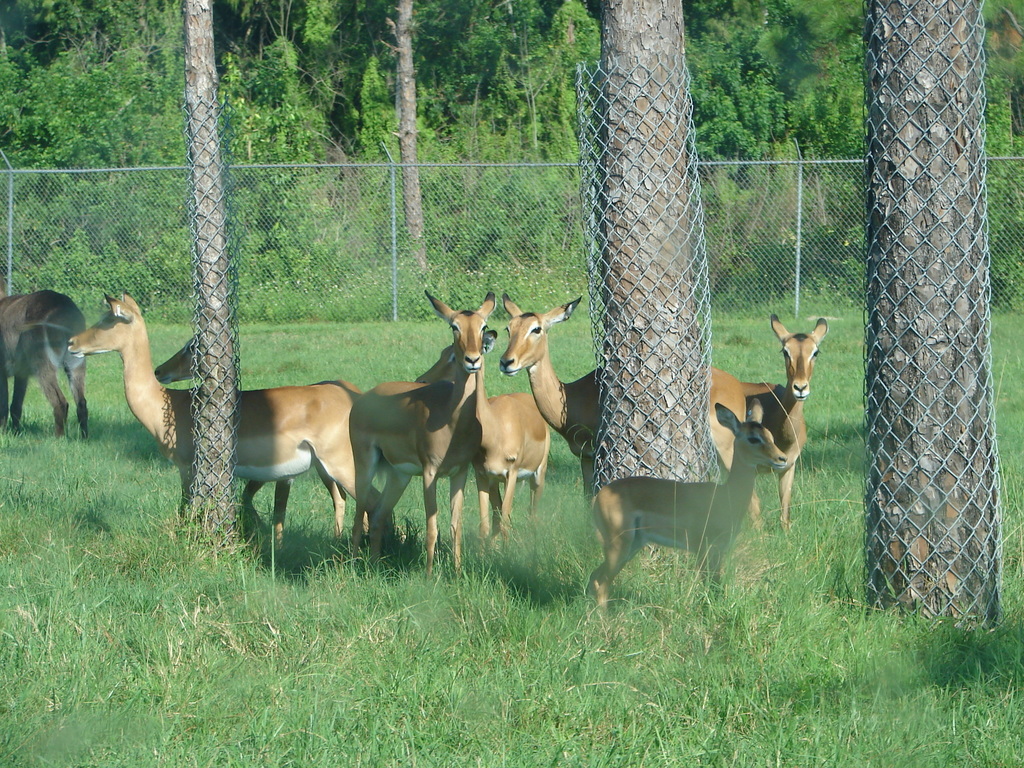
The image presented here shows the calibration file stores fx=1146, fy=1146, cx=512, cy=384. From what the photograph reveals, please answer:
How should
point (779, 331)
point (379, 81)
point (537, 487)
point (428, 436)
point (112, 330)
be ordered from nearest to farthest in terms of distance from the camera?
1. point (428, 436)
2. point (537, 487)
3. point (112, 330)
4. point (779, 331)
5. point (379, 81)

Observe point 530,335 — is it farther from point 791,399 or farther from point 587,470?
point 791,399

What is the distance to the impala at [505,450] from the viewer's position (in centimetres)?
718

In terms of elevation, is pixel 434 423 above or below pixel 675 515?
above

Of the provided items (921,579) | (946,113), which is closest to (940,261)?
(946,113)

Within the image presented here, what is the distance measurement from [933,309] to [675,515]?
1.40 metres

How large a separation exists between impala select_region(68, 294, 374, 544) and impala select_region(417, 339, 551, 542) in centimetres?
75

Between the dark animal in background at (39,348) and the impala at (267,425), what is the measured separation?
346 centimetres

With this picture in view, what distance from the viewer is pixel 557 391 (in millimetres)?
7738

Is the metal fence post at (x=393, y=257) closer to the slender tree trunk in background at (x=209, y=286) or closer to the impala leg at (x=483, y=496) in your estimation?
the impala leg at (x=483, y=496)

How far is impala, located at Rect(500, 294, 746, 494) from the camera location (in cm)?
730

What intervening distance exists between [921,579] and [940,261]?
52.2 inches

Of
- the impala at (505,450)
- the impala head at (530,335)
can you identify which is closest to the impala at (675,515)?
the impala at (505,450)

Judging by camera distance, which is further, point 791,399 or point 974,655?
point 791,399

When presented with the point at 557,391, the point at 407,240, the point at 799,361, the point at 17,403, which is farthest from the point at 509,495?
the point at 407,240
